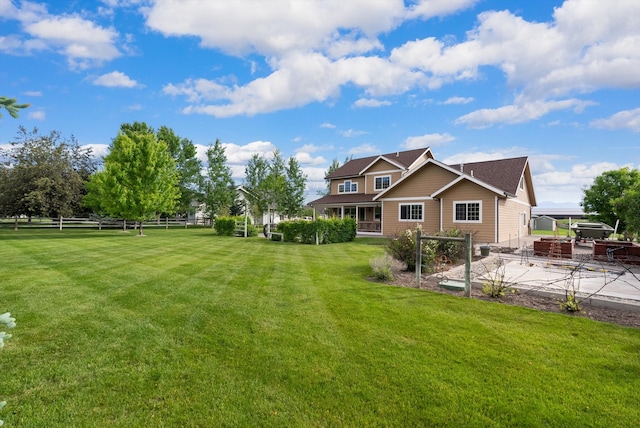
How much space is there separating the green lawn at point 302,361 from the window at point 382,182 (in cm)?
2164

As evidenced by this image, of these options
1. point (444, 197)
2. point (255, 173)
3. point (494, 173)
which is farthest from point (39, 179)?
point (494, 173)

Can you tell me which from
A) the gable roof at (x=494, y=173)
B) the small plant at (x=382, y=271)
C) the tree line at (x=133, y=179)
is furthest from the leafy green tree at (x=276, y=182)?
the small plant at (x=382, y=271)

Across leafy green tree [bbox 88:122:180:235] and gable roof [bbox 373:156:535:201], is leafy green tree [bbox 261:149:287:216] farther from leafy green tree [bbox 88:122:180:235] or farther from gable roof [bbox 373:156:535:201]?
gable roof [bbox 373:156:535:201]

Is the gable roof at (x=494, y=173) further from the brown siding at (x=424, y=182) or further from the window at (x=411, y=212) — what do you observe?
the window at (x=411, y=212)

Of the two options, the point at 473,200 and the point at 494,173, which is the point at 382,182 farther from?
the point at 473,200

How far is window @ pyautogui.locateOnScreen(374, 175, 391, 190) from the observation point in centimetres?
2764

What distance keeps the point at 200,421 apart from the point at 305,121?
Answer: 26.3 metres

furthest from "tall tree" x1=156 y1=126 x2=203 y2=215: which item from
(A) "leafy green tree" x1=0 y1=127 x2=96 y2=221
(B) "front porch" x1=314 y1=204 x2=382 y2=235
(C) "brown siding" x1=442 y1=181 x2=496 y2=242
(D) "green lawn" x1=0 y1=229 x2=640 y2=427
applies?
(D) "green lawn" x1=0 y1=229 x2=640 y2=427

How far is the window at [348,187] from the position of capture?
30.5m

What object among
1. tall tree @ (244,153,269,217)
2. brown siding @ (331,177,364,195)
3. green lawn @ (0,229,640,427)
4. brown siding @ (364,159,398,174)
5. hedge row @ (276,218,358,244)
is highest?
tall tree @ (244,153,269,217)

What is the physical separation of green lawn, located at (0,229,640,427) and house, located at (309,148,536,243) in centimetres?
1069

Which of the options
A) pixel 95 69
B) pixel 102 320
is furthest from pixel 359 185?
pixel 102 320

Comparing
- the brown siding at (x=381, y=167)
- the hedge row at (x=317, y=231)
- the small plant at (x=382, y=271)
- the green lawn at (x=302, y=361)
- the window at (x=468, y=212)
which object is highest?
the brown siding at (x=381, y=167)

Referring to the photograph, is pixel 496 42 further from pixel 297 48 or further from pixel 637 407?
pixel 637 407
